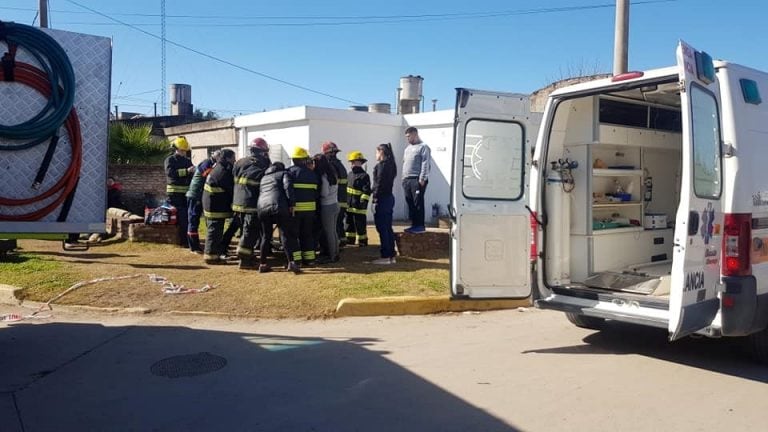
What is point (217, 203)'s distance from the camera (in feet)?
32.6

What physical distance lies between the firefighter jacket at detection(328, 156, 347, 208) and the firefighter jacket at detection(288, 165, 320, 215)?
77cm

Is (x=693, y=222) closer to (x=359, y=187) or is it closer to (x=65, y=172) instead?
(x=65, y=172)

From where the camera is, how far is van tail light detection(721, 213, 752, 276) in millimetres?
5141

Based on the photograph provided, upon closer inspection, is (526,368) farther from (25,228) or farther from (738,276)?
(25,228)

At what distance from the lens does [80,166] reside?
252 inches

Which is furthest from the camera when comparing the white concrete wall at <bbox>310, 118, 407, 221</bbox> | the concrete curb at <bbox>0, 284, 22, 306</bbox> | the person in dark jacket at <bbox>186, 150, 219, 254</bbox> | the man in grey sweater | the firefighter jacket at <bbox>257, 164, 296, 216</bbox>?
the white concrete wall at <bbox>310, 118, 407, 221</bbox>

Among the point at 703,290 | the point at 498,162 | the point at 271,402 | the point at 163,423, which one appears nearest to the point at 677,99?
the point at 498,162

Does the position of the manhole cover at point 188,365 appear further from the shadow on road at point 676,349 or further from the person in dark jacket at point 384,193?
the person in dark jacket at point 384,193

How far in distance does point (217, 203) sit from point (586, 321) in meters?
5.80

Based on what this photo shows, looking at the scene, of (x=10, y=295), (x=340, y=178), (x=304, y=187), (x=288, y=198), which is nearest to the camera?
(x=10, y=295)

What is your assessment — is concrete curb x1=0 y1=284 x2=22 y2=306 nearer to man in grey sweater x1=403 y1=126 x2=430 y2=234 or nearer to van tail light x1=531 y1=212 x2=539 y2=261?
man in grey sweater x1=403 y1=126 x2=430 y2=234

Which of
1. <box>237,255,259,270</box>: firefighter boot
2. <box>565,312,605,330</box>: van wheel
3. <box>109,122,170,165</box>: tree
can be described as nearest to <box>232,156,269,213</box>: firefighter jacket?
<box>237,255,259,270</box>: firefighter boot

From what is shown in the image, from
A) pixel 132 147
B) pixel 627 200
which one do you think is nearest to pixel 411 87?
pixel 132 147

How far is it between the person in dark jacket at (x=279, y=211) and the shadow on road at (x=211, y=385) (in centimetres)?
246
